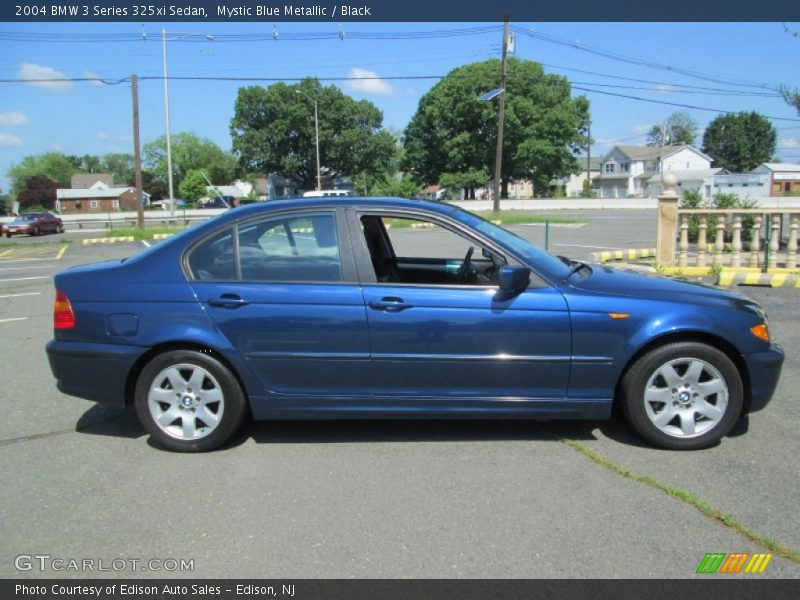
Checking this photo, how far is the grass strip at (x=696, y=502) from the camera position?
289 centimetres

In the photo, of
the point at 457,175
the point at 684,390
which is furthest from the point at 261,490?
the point at 457,175

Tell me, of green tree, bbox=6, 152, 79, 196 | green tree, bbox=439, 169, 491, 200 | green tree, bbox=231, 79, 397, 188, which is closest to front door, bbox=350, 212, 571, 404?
green tree, bbox=439, 169, 491, 200

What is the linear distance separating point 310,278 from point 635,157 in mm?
95890

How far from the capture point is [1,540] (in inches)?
122

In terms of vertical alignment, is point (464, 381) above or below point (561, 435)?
above

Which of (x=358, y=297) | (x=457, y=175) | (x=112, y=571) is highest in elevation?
(x=457, y=175)

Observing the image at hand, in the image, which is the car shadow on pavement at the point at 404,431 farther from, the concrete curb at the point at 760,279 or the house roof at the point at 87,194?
the house roof at the point at 87,194

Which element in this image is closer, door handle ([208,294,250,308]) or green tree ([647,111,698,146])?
door handle ([208,294,250,308])

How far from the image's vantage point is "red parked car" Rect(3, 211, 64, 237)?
115ft

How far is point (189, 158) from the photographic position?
11650 centimetres

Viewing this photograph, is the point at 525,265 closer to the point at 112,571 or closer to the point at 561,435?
the point at 561,435
